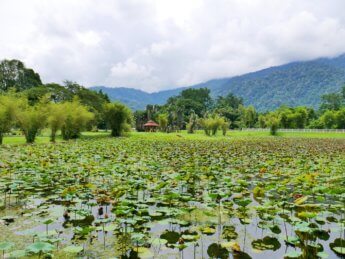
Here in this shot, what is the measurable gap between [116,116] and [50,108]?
563 inches

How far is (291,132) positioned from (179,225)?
2140 inches

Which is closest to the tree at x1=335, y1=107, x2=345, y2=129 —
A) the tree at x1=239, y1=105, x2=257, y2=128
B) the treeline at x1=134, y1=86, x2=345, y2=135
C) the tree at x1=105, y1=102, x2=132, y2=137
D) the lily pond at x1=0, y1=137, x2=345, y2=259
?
the treeline at x1=134, y1=86, x2=345, y2=135

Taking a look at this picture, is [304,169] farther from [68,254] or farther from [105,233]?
[68,254]

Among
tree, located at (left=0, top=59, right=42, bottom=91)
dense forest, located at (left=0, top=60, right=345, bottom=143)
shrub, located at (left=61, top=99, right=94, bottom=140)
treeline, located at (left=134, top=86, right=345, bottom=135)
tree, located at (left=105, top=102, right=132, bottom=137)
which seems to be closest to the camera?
dense forest, located at (left=0, top=60, right=345, bottom=143)

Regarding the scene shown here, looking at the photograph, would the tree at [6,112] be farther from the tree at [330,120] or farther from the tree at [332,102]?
the tree at [332,102]

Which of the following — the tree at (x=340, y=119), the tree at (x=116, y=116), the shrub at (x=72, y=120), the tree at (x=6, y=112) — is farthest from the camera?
the tree at (x=340, y=119)

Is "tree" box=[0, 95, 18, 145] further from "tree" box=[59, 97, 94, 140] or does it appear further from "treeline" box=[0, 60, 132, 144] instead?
"tree" box=[59, 97, 94, 140]

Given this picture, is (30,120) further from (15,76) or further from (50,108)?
(15,76)

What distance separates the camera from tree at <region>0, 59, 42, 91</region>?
185 ft

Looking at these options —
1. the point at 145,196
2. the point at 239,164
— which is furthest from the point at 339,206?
the point at 239,164

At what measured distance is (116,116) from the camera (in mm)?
44000

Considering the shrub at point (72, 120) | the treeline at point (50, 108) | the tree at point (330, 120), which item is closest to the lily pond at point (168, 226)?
the treeline at point (50, 108)

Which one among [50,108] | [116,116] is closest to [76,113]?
[50,108]

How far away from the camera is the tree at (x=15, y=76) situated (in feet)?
185
